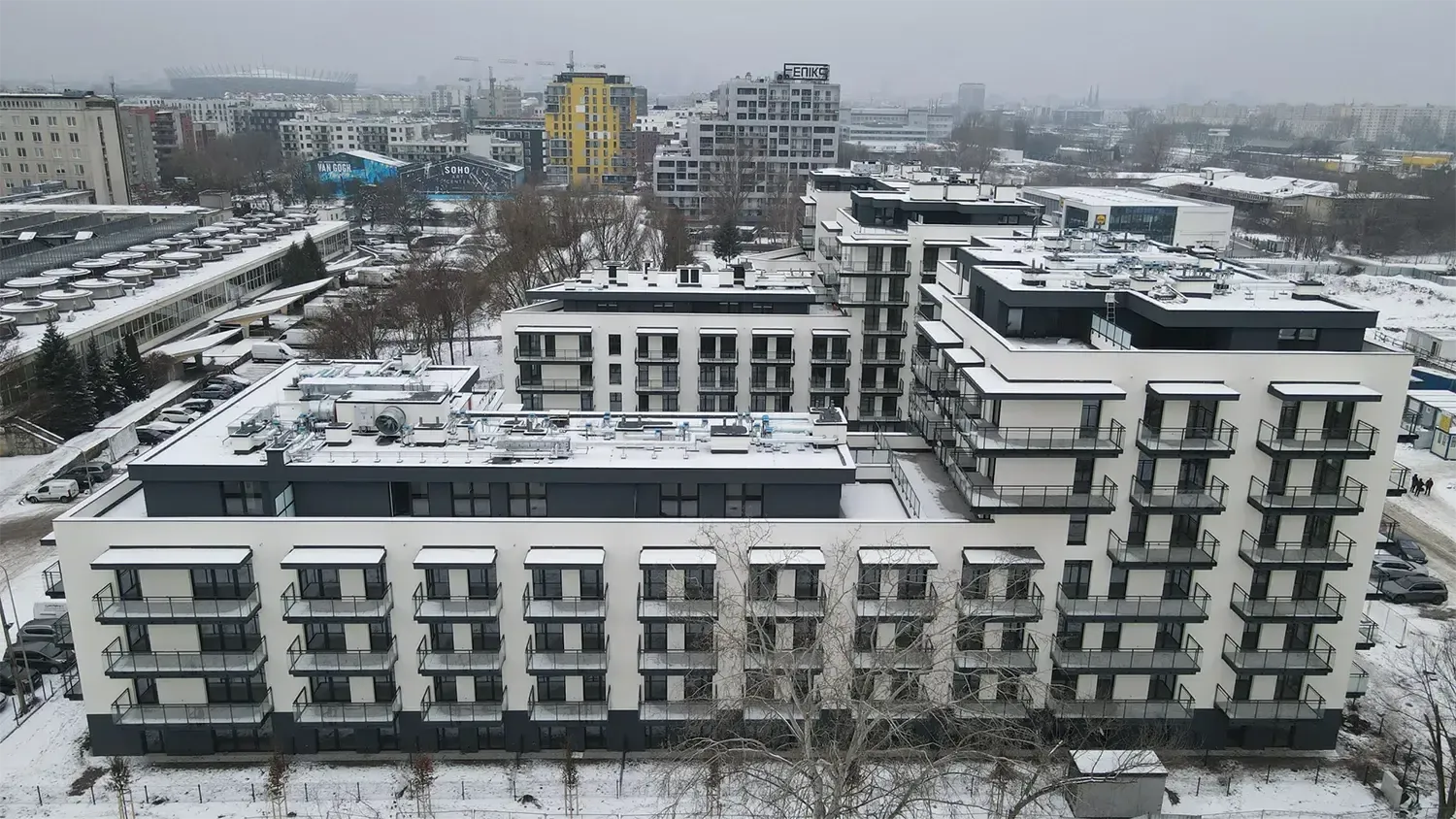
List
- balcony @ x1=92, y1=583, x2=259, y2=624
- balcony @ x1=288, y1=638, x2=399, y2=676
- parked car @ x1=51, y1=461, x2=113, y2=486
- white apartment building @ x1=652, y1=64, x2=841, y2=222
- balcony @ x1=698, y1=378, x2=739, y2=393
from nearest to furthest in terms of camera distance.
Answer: balcony @ x1=92, y1=583, x2=259, y2=624 → balcony @ x1=288, y1=638, x2=399, y2=676 → balcony @ x1=698, y1=378, x2=739, y2=393 → parked car @ x1=51, y1=461, x2=113, y2=486 → white apartment building @ x1=652, y1=64, x2=841, y2=222

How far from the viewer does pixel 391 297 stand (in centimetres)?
9175

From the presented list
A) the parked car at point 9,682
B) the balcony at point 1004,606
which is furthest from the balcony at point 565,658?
the parked car at point 9,682

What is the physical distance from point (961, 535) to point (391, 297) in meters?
71.0

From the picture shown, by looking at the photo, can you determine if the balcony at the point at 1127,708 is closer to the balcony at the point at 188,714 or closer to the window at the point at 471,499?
the window at the point at 471,499

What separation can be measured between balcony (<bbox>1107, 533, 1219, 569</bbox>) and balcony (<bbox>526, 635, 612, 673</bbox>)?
1882 centimetres

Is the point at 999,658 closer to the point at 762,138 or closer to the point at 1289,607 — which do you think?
the point at 1289,607

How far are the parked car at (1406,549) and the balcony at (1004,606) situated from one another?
3039 cm

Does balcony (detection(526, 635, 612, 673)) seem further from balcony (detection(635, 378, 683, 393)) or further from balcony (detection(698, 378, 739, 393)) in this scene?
balcony (detection(698, 378, 739, 393))

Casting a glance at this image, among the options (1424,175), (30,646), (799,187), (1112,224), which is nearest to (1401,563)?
(30,646)

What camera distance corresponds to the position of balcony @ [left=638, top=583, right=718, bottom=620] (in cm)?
3425


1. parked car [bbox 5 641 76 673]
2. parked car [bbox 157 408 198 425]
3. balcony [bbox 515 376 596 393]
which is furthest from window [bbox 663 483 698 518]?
parked car [bbox 157 408 198 425]

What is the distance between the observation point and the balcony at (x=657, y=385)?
60.8m

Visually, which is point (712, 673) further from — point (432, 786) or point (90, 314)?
point (90, 314)

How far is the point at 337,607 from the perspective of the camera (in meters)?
34.2
